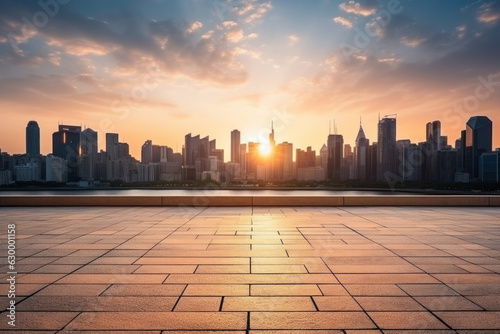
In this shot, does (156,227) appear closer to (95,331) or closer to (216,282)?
(216,282)

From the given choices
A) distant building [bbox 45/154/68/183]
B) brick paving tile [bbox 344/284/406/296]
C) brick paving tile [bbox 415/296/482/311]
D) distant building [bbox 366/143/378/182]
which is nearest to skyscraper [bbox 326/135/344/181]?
distant building [bbox 366/143/378/182]

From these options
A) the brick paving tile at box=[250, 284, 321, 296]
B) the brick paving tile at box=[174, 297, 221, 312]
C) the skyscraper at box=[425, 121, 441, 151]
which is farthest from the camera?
the skyscraper at box=[425, 121, 441, 151]

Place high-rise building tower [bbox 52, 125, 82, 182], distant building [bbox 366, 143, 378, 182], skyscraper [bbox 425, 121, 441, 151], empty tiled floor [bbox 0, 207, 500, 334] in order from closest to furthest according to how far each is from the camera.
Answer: empty tiled floor [bbox 0, 207, 500, 334] < skyscraper [bbox 425, 121, 441, 151] < distant building [bbox 366, 143, 378, 182] < high-rise building tower [bbox 52, 125, 82, 182]

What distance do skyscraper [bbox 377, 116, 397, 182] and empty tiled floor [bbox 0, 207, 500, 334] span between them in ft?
286

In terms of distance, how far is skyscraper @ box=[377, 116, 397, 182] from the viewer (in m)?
A: 88.6

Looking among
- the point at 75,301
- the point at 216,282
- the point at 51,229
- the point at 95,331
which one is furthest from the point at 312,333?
the point at 51,229

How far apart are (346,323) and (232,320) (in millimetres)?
1227

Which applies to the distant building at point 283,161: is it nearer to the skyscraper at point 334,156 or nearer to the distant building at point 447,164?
the skyscraper at point 334,156

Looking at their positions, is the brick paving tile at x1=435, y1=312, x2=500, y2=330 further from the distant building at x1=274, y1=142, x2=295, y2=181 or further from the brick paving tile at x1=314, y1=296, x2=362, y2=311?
the distant building at x1=274, y1=142, x2=295, y2=181

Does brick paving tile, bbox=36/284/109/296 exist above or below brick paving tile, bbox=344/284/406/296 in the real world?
above

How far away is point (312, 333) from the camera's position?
299 cm

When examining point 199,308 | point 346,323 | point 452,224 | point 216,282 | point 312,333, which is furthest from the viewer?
point 452,224

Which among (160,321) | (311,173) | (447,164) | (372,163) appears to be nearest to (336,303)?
(160,321)

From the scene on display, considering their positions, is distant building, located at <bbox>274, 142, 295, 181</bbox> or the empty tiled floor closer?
the empty tiled floor
